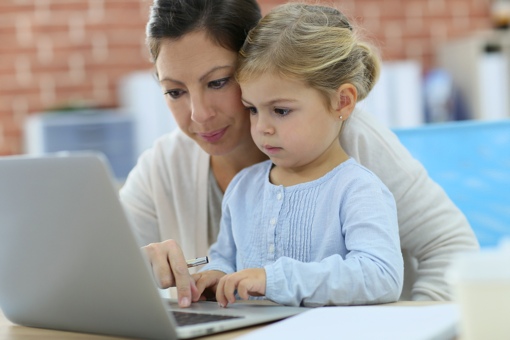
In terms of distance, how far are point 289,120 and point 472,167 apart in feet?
2.29

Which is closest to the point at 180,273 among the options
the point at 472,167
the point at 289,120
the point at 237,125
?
the point at 289,120

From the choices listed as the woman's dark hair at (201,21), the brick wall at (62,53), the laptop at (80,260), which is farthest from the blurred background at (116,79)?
the laptop at (80,260)

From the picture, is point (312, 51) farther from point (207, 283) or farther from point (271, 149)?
point (207, 283)

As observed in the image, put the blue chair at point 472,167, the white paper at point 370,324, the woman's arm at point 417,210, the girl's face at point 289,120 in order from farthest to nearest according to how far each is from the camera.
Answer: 1. the blue chair at point 472,167
2. the woman's arm at point 417,210
3. the girl's face at point 289,120
4. the white paper at point 370,324

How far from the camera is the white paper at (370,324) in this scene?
76 cm

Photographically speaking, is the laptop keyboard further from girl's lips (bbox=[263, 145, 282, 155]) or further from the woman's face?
the woman's face

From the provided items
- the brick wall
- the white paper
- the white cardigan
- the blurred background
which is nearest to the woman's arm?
the white cardigan

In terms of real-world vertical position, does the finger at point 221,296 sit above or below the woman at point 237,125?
below

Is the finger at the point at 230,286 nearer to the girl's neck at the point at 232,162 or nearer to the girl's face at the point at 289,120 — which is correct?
the girl's face at the point at 289,120

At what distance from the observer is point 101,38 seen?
4246mm

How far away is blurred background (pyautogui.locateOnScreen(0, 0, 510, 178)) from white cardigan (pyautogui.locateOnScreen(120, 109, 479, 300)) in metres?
2.39

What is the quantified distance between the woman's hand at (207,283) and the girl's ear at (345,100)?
0.29 metres

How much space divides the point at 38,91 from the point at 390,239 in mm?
3365

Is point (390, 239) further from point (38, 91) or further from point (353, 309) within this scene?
point (38, 91)
